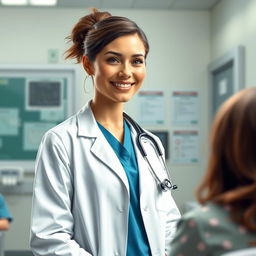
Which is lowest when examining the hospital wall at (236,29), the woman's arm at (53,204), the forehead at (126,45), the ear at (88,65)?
the woman's arm at (53,204)

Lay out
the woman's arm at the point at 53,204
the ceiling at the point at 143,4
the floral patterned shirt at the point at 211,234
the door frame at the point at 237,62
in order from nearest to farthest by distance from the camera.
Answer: the floral patterned shirt at the point at 211,234
the woman's arm at the point at 53,204
the door frame at the point at 237,62
the ceiling at the point at 143,4

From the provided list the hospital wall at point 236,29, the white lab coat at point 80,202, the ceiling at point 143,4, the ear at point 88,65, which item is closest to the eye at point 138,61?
the ear at point 88,65

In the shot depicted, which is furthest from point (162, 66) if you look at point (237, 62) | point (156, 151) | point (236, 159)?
point (236, 159)

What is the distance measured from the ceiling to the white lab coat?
2.87 meters

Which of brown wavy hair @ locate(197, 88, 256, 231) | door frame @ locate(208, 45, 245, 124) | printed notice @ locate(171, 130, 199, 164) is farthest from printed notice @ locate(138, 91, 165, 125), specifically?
brown wavy hair @ locate(197, 88, 256, 231)

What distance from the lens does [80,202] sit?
49.2 inches

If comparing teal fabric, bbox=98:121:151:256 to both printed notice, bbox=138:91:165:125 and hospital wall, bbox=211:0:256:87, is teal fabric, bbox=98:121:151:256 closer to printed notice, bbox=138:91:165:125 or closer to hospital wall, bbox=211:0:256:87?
hospital wall, bbox=211:0:256:87

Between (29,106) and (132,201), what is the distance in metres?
3.07

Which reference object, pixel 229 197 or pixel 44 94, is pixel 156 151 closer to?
pixel 229 197

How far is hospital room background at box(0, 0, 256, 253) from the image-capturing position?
163 inches

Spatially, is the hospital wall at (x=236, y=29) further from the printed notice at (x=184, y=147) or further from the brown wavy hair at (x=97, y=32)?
the brown wavy hair at (x=97, y=32)

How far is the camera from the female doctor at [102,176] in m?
1.25

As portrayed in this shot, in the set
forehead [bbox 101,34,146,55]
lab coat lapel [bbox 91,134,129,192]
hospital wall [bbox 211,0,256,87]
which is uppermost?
hospital wall [bbox 211,0,256,87]

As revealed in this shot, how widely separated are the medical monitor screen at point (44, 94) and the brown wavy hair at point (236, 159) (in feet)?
11.5
